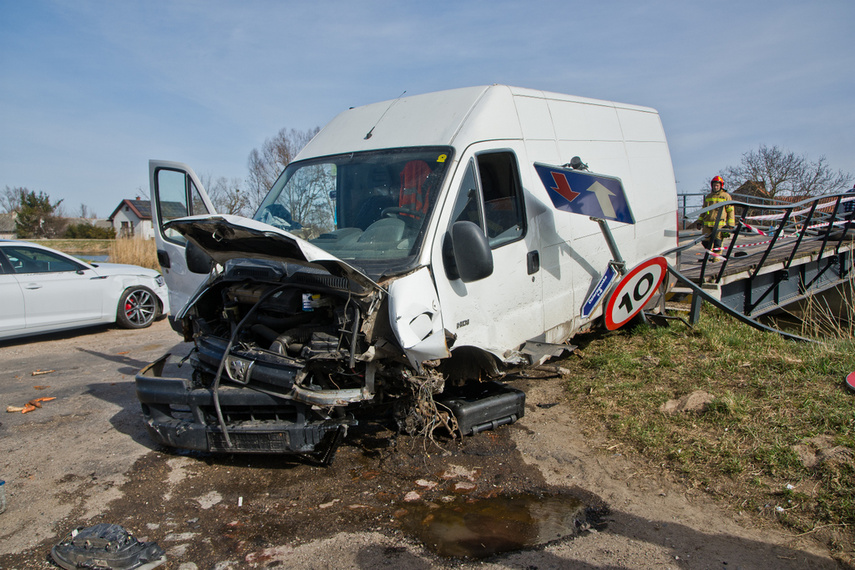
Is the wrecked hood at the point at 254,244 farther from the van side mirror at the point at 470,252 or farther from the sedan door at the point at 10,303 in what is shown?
the sedan door at the point at 10,303

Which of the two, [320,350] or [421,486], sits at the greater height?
[320,350]

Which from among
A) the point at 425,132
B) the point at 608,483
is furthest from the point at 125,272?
the point at 608,483

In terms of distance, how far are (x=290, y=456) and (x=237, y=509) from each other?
782 mm

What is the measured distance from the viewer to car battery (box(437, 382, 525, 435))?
4.41 metres

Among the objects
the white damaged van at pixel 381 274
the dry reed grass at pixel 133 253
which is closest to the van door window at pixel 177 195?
the white damaged van at pixel 381 274

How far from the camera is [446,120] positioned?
473 centimetres

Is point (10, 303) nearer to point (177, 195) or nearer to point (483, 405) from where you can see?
point (177, 195)

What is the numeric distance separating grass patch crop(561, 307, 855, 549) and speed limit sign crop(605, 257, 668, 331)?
0.45 m

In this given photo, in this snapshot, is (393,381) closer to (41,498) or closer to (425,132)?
(425,132)

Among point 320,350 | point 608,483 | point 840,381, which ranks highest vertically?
point 320,350

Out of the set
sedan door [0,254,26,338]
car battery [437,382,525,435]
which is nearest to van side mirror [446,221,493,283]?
car battery [437,382,525,435]

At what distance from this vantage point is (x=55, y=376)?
269 inches

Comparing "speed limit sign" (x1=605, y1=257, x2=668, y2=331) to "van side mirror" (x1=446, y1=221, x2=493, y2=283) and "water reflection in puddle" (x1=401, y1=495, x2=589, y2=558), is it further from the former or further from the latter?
"water reflection in puddle" (x1=401, y1=495, x2=589, y2=558)

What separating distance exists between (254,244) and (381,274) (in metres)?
0.94
